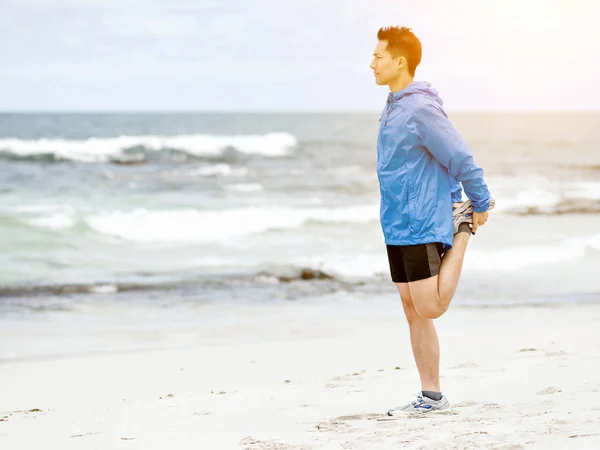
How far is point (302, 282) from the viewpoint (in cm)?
1038

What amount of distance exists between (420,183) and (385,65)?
1.88 ft

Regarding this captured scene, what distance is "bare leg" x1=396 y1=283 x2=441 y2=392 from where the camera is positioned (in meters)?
3.87

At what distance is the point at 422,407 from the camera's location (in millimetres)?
3934

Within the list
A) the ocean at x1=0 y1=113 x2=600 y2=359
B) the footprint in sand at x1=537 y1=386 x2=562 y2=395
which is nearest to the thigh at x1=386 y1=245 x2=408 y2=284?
the footprint in sand at x1=537 y1=386 x2=562 y2=395

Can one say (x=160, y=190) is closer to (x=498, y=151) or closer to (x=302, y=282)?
(x=302, y=282)

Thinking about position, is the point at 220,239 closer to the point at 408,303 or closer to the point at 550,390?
the point at 550,390

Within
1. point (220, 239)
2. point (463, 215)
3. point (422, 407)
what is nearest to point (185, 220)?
point (220, 239)

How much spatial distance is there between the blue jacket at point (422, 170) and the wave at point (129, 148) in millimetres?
25718

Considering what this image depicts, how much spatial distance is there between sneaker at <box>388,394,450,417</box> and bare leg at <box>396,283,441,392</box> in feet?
0.19

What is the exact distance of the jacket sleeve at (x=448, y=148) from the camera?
3518 mm

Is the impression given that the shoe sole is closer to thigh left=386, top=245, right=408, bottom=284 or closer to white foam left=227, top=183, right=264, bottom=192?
thigh left=386, top=245, right=408, bottom=284

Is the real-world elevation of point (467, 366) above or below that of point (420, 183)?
below

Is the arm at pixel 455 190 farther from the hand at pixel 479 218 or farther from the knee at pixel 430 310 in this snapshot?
the knee at pixel 430 310

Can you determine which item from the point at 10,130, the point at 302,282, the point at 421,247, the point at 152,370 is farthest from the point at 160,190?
the point at 10,130
